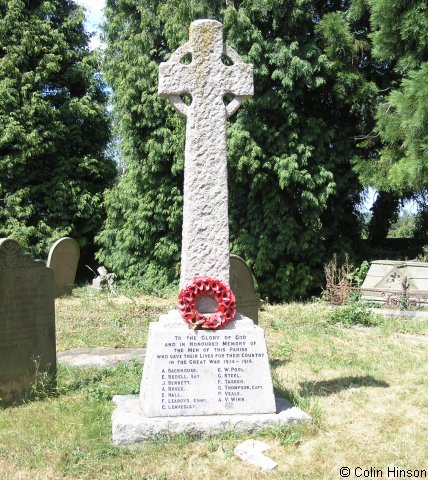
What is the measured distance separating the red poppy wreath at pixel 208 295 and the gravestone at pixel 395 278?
697cm

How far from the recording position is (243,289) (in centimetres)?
717

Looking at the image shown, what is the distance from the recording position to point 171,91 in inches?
179

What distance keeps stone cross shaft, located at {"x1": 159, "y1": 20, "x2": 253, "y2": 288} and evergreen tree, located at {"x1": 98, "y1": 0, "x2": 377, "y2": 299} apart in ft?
21.5

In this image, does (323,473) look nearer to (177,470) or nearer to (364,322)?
(177,470)

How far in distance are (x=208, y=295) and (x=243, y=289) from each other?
9.34ft

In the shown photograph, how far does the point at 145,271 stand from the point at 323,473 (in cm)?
1055

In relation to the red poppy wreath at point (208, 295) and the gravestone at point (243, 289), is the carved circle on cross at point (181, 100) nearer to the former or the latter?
the red poppy wreath at point (208, 295)

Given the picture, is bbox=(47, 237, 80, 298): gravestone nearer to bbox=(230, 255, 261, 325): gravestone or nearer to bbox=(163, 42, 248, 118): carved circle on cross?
bbox=(230, 255, 261, 325): gravestone

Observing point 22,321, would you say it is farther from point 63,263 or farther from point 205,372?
point 63,263

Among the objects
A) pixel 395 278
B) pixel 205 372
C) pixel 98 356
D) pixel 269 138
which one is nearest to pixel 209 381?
pixel 205 372

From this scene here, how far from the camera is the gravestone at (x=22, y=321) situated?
524 centimetres

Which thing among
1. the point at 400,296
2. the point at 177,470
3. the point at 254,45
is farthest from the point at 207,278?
the point at 254,45

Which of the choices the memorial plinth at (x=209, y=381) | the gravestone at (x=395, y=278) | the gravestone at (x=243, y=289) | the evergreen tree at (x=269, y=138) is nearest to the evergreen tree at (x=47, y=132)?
the evergreen tree at (x=269, y=138)

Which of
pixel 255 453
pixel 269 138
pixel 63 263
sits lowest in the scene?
pixel 255 453
